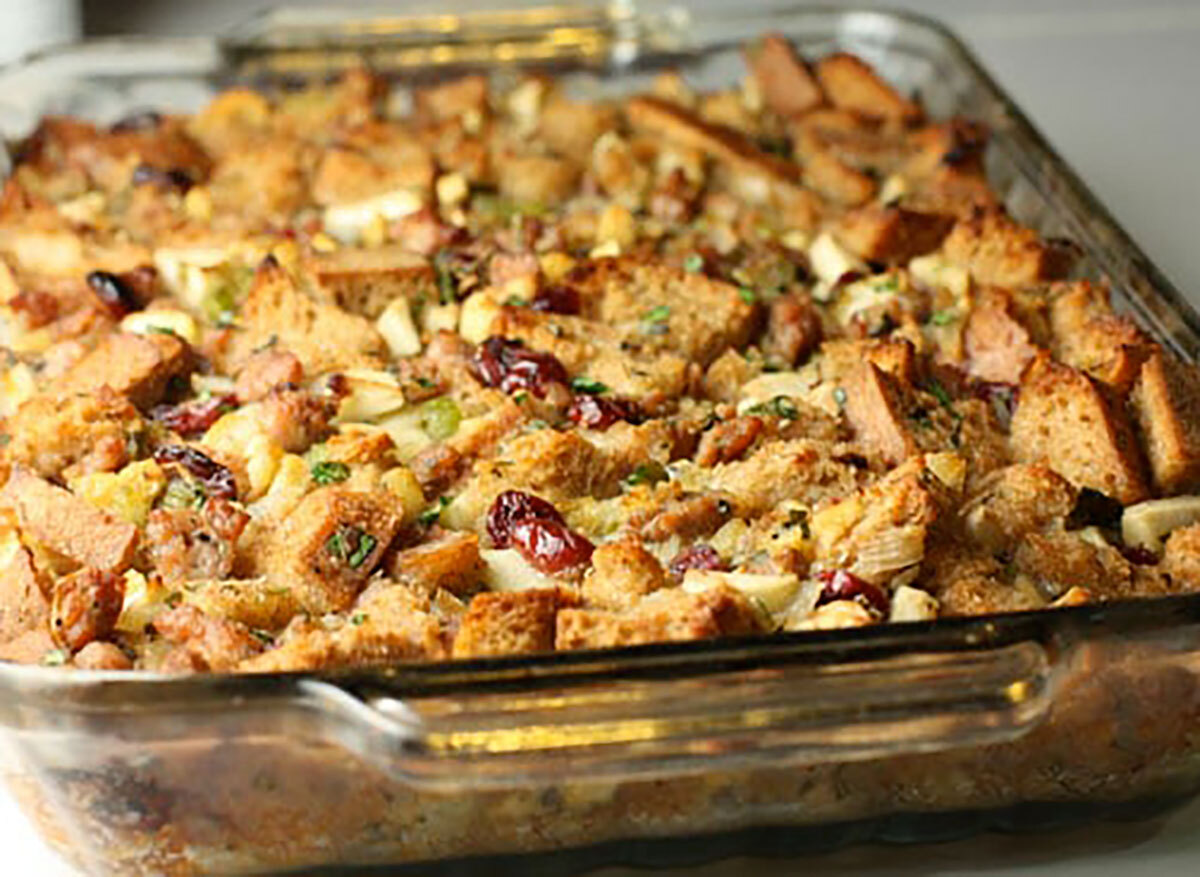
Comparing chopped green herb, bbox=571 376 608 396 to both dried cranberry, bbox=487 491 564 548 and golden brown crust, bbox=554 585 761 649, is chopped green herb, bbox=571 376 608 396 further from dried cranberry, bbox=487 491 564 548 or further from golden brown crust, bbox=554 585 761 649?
golden brown crust, bbox=554 585 761 649

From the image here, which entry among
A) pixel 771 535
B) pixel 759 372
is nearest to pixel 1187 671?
pixel 771 535

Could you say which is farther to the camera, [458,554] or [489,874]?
[458,554]

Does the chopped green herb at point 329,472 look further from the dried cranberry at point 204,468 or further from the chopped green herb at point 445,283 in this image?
the chopped green herb at point 445,283

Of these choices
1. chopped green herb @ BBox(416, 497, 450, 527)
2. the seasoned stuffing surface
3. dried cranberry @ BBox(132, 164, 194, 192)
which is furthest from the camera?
dried cranberry @ BBox(132, 164, 194, 192)

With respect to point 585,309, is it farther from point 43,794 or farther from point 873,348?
point 43,794

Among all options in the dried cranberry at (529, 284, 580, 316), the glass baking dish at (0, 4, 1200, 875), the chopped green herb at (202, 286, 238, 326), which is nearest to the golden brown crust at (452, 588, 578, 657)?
the glass baking dish at (0, 4, 1200, 875)

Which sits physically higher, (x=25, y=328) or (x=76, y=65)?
(x=76, y=65)

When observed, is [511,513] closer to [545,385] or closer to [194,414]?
[545,385]

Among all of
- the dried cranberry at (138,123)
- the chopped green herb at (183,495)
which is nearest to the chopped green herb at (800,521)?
the chopped green herb at (183,495)
